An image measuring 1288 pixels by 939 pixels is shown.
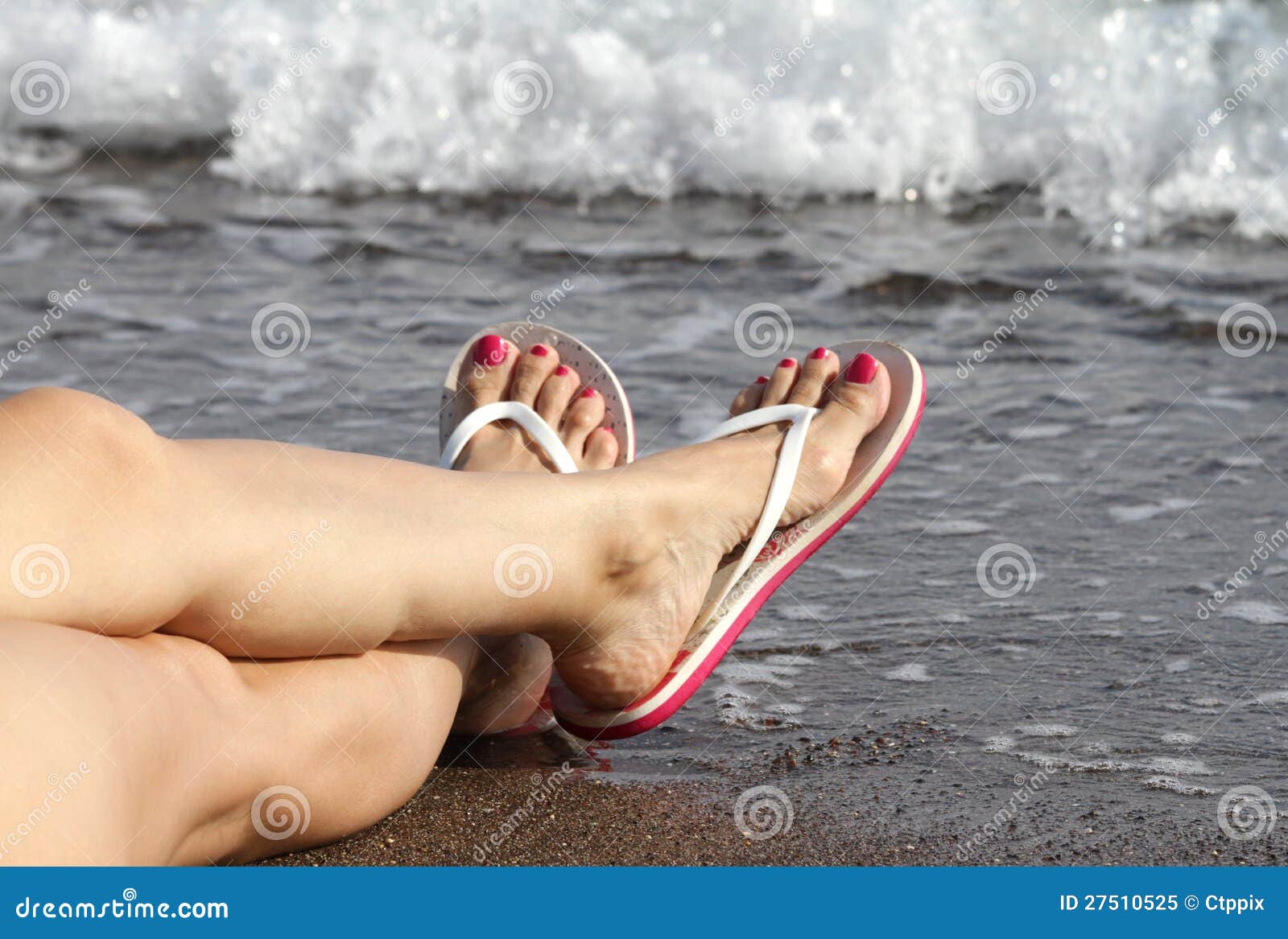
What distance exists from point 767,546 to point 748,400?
36 cm

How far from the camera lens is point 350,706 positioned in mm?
1755

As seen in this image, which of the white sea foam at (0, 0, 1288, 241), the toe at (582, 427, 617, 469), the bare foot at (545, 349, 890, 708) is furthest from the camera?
the white sea foam at (0, 0, 1288, 241)

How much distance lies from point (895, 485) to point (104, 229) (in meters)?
3.17

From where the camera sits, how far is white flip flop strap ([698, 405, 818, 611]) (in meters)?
2.28

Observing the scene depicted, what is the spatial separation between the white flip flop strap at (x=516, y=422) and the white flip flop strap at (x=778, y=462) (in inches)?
10.3

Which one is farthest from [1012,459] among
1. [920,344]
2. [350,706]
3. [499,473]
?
[350,706]

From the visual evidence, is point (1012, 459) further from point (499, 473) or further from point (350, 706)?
point (350, 706)

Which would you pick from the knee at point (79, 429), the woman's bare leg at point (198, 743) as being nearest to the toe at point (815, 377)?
the woman's bare leg at point (198, 743)

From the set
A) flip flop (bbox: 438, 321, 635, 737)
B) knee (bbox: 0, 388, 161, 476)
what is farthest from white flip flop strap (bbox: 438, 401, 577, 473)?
knee (bbox: 0, 388, 161, 476)

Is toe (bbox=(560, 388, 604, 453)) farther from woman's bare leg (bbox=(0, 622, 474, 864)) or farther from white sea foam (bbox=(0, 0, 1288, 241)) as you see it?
white sea foam (bbox=(0, 0, 1288, 241))

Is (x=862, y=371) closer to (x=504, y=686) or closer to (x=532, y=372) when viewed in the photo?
(x=532, y=372)

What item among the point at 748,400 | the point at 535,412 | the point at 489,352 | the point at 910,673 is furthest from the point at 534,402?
the point at 910,673

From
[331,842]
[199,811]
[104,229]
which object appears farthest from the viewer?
[104,229]

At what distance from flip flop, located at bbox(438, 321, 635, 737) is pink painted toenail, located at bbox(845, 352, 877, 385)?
1.41 ft
